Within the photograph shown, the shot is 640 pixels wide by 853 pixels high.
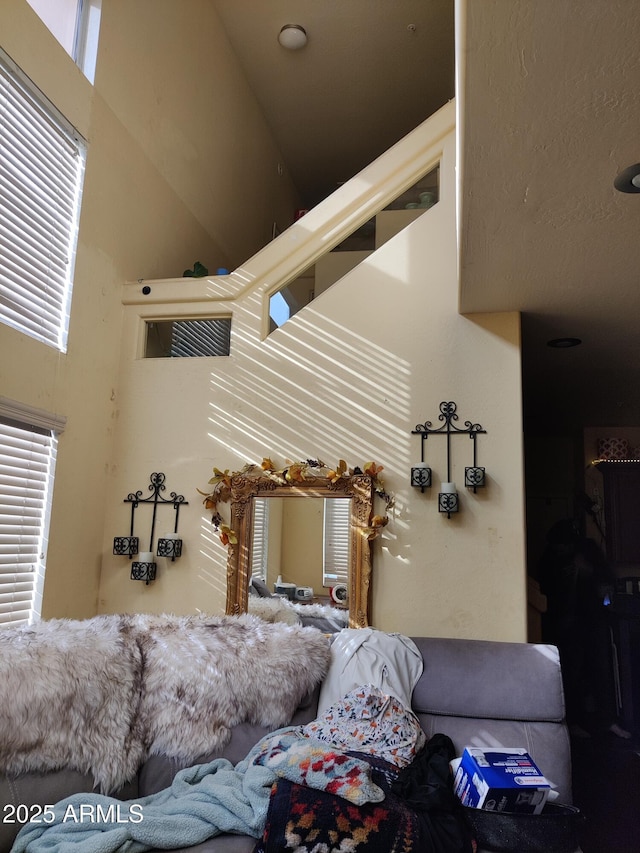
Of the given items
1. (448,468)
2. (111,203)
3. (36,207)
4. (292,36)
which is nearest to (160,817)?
(448,468)

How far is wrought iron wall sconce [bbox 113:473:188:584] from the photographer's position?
11.2 feet

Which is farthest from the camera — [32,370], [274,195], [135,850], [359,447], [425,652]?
[274,195]

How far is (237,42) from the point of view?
5176mm

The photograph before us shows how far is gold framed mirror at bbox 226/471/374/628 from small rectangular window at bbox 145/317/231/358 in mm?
794

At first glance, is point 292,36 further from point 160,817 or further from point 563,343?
point 160,817

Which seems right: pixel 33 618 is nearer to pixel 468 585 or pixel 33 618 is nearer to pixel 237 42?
pixel 468 585

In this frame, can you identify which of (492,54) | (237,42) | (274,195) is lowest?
(492,54)

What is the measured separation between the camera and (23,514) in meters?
2.94

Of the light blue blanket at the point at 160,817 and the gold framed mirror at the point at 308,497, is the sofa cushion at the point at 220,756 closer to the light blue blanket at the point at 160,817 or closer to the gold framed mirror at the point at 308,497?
the light blue blanket at the point at 160,817

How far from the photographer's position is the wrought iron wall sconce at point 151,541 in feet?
11.2

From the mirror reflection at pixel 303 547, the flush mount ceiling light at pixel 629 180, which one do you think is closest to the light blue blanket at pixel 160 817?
the mirror reflection at pixel 303 547

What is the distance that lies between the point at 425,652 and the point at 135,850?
1.33m

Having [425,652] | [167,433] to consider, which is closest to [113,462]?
[167,433]

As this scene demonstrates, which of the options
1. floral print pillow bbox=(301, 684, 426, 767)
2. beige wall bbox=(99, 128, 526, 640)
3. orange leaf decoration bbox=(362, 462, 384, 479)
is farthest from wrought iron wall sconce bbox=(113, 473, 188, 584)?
floral print pillow bbox=(301, 684, 426, 767)
